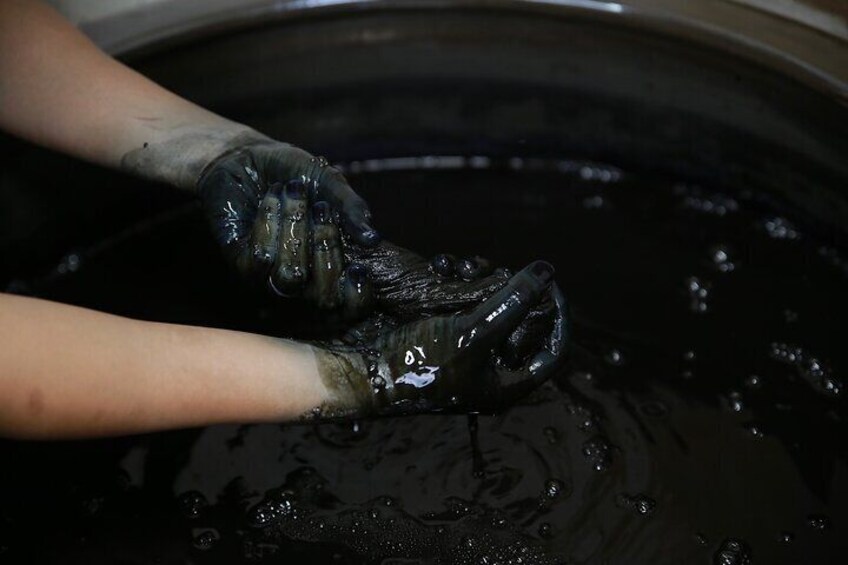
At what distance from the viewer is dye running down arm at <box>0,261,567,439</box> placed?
2.53 ft

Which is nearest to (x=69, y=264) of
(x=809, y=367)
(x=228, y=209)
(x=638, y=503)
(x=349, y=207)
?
(x=228, y=209)

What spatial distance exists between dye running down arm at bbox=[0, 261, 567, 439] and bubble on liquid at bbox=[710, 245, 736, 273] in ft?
1.38

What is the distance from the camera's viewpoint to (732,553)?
3.01 ft

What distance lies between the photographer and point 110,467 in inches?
40.8

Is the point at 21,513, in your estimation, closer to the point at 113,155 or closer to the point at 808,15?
the point at 113,155

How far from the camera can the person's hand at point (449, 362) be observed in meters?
0.83

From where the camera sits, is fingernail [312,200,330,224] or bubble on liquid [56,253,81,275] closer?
fingernail [312,200,330,224]

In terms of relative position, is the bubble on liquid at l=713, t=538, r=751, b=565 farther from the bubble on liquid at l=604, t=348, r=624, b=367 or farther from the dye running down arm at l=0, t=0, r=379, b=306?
the dye running down arm at l=0, t=0, r=379, b=306

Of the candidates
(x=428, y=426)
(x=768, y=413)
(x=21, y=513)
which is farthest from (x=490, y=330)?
(x=21, y=513)

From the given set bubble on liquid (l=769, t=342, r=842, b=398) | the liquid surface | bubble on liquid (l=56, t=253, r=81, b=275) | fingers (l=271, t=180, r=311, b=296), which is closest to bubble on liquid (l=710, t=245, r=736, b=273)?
the liquid surface

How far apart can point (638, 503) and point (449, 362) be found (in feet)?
0.90

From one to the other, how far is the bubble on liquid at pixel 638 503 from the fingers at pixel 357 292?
1.03ft

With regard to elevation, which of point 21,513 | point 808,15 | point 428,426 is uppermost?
point 808,15

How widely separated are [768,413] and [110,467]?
0.70 metres
